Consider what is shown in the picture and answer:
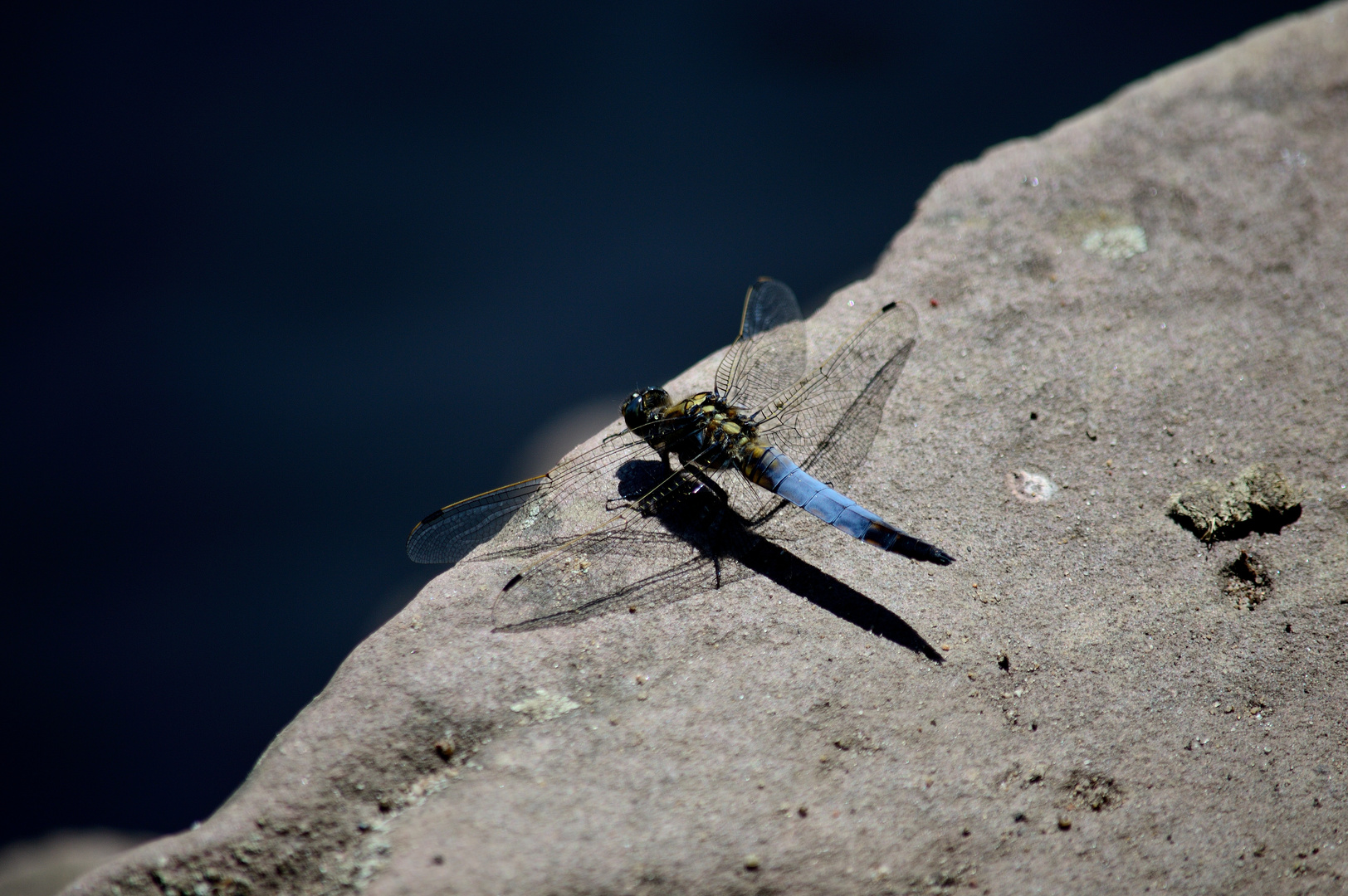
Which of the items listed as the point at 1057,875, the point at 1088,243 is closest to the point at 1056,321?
the point at 1088,243

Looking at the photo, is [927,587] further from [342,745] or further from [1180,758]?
[342,745]

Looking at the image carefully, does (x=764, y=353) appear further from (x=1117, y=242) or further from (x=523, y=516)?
(x=1117, y=242)

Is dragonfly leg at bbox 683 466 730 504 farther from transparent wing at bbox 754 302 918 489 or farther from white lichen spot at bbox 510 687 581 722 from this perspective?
white lichen spot at bbox 510 687 581 722

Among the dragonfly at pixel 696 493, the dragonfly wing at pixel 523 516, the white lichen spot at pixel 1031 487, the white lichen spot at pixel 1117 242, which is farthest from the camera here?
the white lichen spot at pixel 1117 242

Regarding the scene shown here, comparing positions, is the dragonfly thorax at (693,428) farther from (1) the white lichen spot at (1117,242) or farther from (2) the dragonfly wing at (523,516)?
(1) the white lichen spot at (1117,242)

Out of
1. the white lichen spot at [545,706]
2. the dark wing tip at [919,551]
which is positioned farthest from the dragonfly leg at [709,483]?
the white lichen spot at [545,706]

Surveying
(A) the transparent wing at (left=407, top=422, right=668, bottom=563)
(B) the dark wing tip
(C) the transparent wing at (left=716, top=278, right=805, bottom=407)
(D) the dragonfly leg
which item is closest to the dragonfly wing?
(A) the transparent wing at (left=407, top=422, right=668, bottom=563)

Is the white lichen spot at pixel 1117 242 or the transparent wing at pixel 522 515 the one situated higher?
the white lichen spot at pixel 1117 242
